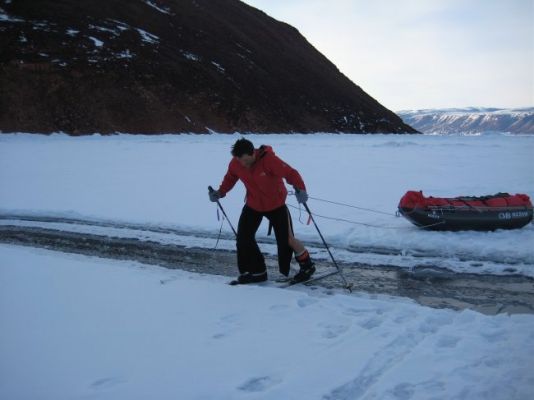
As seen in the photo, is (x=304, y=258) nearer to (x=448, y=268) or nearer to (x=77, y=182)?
(x=448, y=268)

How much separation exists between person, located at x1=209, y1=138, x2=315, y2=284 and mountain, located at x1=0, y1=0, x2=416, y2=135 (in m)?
40.1

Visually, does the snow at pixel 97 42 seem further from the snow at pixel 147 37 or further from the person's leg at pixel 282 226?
the person's leg at pixel 282 226

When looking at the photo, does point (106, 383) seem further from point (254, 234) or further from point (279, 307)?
point (254, 234)

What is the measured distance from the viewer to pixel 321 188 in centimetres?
1511

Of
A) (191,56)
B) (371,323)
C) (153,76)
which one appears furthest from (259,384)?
(191,56)

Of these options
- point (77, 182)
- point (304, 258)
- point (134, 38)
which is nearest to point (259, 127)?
point (134, 38)

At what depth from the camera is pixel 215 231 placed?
10.3m

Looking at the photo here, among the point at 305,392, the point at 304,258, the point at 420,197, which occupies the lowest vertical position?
the point at 305,392

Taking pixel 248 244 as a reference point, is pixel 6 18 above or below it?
above

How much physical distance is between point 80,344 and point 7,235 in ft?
22.3

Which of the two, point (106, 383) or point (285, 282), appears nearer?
point (106, 383)

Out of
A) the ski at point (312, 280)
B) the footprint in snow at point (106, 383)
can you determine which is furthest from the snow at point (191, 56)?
the footprint in snow at point (106, 383)

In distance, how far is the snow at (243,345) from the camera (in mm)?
3785

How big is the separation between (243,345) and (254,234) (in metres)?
2.15
